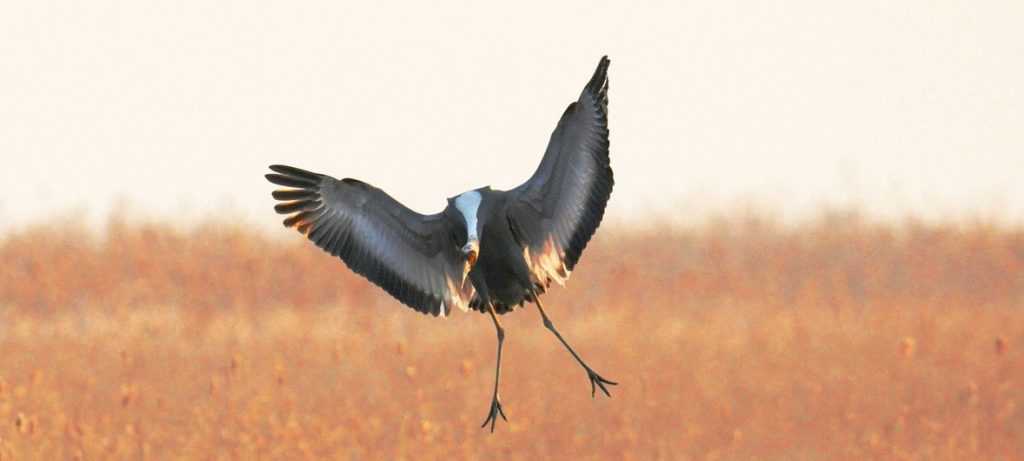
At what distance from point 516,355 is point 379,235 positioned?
2981mm

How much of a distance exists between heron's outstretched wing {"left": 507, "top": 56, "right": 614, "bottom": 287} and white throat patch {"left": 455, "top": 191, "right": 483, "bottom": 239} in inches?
12.4

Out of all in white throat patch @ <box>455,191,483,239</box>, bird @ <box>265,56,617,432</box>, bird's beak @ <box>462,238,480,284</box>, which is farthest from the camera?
bird @ <box>265,56,617,432</box>

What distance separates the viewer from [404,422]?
823 centimetres

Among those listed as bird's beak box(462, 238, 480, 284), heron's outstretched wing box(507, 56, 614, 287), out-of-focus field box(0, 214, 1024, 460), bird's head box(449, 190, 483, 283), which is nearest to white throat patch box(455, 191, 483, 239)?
bird's head box(449, 190, 483, 283)

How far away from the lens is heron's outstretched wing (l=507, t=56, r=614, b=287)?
7.07 m

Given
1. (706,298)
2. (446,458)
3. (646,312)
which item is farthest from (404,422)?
(706,298)

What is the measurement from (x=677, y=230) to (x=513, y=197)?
7.28 metres

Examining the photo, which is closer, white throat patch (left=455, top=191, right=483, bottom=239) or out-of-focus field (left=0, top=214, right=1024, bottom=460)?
white throat patch (left=455, top=191, right=483, bottom=239)

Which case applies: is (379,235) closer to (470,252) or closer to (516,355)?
(470,252)

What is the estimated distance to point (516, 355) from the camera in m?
10.1

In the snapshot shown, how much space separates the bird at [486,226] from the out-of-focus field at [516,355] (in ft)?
2.23

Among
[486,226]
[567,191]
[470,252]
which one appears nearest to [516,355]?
[567,191]

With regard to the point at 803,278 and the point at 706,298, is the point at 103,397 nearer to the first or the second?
the point at 706,298

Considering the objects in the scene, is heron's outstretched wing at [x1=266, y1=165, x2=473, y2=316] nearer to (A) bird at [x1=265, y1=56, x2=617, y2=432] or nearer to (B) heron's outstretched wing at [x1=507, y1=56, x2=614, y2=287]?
(A) bird at [x1=265, y1=56, x2=617, y2=432]
